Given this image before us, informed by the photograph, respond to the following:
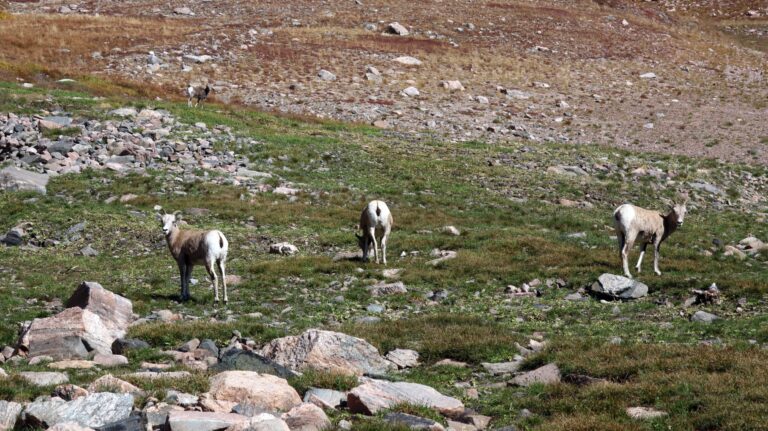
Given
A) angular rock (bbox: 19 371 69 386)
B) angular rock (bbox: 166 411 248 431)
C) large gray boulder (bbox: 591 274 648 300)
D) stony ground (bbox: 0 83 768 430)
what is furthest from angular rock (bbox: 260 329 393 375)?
large gray boulder (bbox: 591 274 648 300)

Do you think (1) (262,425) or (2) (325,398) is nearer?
(1) (262,425)

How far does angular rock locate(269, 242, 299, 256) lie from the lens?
2367 cm

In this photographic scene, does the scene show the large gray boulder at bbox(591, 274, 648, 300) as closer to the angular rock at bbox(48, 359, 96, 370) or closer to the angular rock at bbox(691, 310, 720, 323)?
the angular rock at bbox(691, 310, 720, 323)

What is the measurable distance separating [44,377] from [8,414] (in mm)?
1561

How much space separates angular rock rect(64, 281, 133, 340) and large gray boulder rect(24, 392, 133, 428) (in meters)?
5.17

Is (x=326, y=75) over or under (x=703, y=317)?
under

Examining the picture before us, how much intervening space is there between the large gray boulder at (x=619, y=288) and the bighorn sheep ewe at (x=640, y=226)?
1.73 meters

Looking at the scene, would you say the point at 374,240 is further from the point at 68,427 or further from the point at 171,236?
the point at 68,427

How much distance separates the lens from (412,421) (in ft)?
31.2

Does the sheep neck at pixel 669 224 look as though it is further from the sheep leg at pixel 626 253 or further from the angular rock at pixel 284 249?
the angular rock at pixel 284 249

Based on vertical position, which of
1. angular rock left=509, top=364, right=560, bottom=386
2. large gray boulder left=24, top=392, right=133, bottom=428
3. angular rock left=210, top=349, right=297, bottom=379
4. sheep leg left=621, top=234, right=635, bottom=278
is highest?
large gray boulder left=24, top=392, right=133, bottom=428

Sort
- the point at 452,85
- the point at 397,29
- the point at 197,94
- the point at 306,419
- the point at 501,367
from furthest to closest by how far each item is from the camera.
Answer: the point at 397,29 → the point at 452,85 → the point at 197,94 → the point at 501,367 → the point at 306,419

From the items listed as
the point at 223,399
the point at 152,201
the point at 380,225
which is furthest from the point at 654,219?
the point at 152,201

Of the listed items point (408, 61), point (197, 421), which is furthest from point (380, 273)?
point (408, 61)
